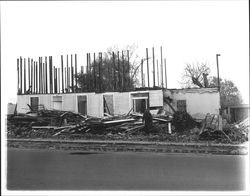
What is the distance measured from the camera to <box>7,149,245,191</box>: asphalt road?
8.60 m

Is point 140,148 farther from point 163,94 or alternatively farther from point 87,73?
point 87,73

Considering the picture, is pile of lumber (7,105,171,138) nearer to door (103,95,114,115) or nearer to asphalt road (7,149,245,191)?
door (103,95,114,115)

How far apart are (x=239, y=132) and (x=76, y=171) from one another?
12311 mm

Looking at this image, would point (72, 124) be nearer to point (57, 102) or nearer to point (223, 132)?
point (57, 102)

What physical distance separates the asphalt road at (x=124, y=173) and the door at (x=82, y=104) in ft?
38.1

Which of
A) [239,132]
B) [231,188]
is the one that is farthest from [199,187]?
[239,132]

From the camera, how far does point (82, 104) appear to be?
2541 cm

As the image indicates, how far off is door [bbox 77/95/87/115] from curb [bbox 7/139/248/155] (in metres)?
6.30

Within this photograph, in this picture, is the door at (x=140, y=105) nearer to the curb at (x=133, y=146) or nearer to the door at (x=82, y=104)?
the door at (x=82, y=104)

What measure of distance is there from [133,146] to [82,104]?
357 inches

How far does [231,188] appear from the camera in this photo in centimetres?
860

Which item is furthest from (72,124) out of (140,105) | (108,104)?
(140,105)

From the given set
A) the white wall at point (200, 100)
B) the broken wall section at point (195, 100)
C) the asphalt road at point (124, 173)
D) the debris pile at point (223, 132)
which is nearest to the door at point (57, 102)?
the broken wall section at point (195, 100)

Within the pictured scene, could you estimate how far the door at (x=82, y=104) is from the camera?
2505 cm
